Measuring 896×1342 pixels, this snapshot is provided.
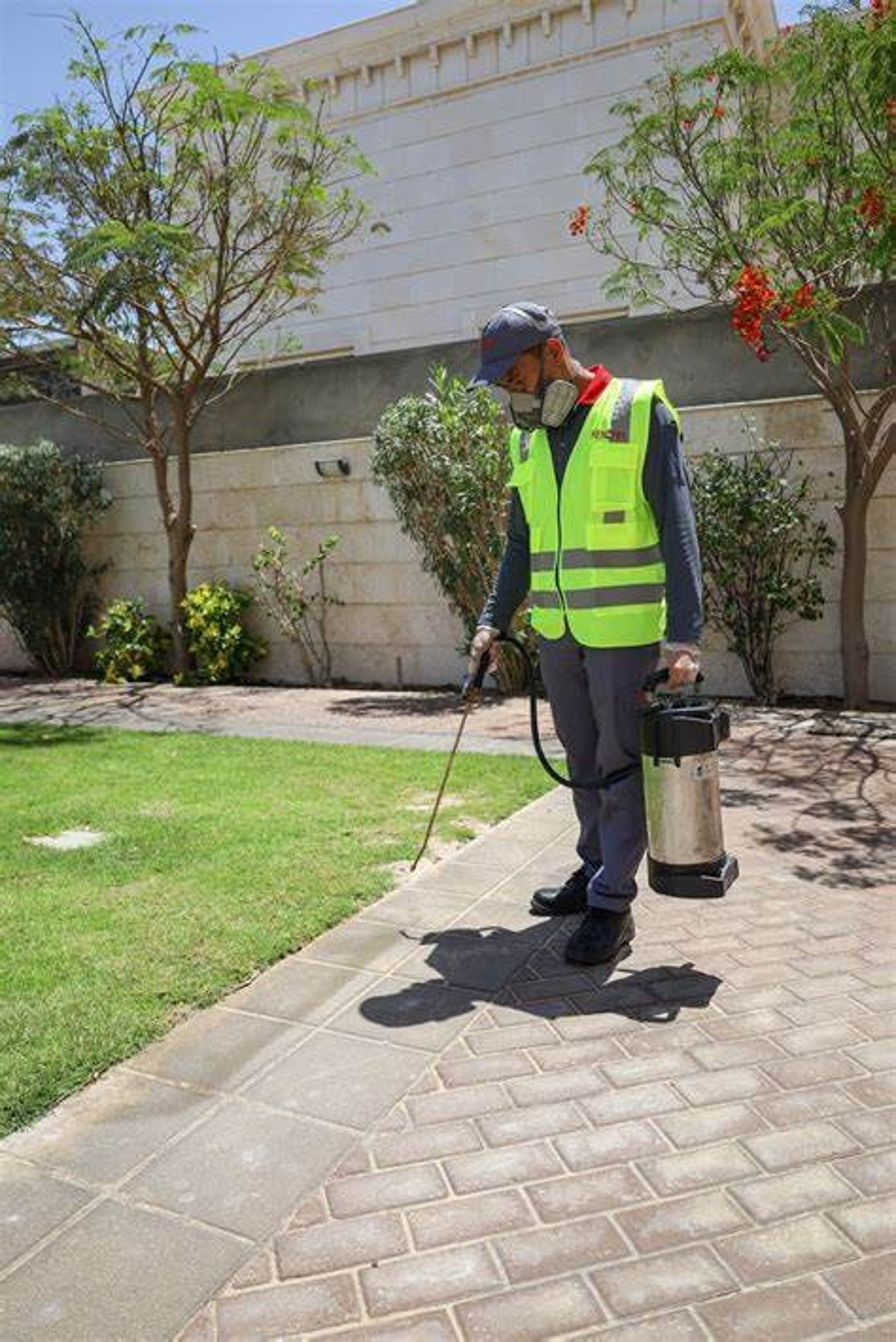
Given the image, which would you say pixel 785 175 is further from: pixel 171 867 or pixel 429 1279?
pixel 429 1279

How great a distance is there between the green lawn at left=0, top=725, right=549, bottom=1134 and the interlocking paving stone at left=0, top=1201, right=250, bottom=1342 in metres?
0.52

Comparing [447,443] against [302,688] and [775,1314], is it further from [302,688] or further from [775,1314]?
[775,1314]

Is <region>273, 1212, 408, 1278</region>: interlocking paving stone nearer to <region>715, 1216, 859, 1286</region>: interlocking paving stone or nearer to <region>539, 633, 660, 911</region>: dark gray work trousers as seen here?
<region>715, 1216, 859, 1286</region>: interlocking paving stone

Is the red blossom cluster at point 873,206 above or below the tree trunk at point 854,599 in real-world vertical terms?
above

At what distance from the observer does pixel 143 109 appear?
9.52 metres

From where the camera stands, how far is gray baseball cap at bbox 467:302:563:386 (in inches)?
127

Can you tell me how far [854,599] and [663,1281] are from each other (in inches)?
258

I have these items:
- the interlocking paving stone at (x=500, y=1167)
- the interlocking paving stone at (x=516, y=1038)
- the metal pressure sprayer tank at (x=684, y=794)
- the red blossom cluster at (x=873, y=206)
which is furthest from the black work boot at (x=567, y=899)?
the red blossom cluster at (x=873, y=206)

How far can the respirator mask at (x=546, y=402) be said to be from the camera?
329 centimetres

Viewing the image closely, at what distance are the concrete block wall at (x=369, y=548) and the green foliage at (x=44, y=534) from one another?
0.33 meters

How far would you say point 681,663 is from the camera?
313cm

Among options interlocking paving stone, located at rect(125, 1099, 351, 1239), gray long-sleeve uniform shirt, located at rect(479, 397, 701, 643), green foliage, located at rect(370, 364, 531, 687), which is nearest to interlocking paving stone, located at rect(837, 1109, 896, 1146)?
interlocking paving stone, located at rect(125, 1099, 351, 1239)

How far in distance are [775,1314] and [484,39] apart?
54.4 ft

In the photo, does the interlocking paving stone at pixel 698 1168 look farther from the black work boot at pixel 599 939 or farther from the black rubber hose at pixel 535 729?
the black rubber hose at pixel 535 729
